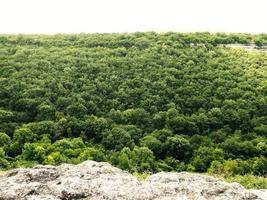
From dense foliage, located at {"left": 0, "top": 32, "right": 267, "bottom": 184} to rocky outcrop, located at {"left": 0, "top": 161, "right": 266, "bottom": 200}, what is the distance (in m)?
42.3

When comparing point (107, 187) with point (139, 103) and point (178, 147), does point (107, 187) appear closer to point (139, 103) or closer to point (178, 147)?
point (178, 147)

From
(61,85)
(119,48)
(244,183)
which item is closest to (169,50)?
(119,48)

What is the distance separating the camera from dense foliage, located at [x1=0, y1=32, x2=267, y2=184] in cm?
6962

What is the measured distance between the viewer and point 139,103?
310 ft

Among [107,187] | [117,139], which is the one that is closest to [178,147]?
[117,139]

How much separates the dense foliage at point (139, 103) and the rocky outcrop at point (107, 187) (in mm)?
42278

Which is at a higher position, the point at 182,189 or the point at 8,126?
the point at 182,189

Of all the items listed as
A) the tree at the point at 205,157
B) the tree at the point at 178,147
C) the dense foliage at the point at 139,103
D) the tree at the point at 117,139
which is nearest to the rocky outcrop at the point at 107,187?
the dense foliage at the point at 139,103

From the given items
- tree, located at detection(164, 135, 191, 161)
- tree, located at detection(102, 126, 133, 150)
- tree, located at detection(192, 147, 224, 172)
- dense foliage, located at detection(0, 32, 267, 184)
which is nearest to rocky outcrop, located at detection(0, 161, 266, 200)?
dense foliage, located at detection(0, 32, 267, 184)

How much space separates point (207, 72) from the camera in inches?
4259

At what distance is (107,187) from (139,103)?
82021 mm

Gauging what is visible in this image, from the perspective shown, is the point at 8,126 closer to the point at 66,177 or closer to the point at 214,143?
the point at 214,143

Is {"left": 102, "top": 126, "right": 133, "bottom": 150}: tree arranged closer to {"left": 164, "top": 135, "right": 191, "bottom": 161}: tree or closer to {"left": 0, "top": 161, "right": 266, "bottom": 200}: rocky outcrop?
{"left": 164, "top": 135, "right": 191, "bottom": 161}: tree

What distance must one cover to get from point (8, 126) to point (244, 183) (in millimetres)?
67244
